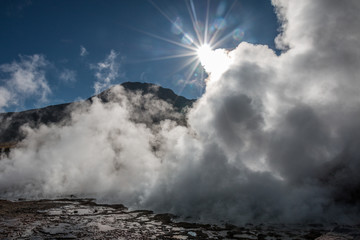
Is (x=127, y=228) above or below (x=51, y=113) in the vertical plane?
below

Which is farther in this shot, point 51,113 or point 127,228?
point 51,113

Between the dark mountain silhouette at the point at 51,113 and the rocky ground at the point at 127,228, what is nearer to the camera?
the rocky ground at the point at 127,228

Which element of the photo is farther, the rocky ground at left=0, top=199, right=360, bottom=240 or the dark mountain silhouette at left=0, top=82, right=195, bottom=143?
the dark mountain silhouette at left=0, top=82, right=195, bottom=143

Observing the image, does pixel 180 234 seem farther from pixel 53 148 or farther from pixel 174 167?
pixel 53 148

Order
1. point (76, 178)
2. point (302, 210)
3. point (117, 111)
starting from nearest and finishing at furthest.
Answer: point (302, 210) → point (76, 178) → point (117, 111)

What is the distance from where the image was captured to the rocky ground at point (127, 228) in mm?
12789

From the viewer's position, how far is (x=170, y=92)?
17088 centimetres

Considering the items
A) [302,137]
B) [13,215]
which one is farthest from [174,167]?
[13,215]

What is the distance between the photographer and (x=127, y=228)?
48.5 feet

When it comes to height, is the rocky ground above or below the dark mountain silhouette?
below

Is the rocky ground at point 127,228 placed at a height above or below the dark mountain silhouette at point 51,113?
below

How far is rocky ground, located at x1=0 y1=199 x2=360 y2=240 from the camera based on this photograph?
12789 millimetres

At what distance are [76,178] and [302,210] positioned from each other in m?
28.3

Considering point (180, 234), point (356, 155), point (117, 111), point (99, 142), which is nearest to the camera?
point (180, 234)
